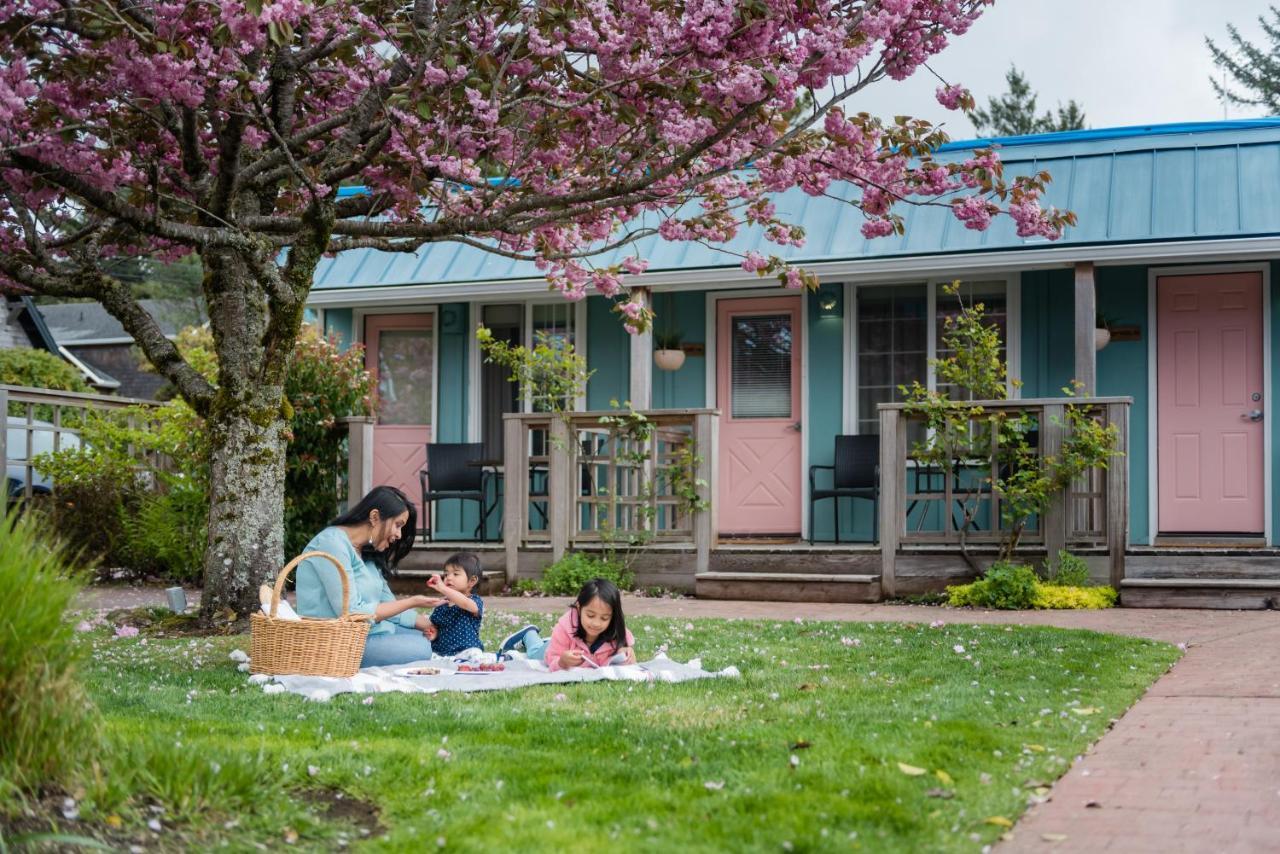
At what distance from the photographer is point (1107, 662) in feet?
21.9

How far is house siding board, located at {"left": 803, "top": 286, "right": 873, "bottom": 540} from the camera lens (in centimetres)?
1245

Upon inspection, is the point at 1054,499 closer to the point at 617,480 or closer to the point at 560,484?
the point at 617,480

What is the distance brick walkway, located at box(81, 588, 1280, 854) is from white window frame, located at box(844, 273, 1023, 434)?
4429 millimetres

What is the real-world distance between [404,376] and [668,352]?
3.07m

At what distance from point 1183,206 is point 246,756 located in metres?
9.53

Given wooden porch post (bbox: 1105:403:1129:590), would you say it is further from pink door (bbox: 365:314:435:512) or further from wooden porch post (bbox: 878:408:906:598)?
pink door (bbox: 365:314:435:512)

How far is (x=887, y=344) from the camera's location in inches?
496

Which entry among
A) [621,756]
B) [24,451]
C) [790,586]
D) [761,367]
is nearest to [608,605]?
[621,756]

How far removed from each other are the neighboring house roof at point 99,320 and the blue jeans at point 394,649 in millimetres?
31294

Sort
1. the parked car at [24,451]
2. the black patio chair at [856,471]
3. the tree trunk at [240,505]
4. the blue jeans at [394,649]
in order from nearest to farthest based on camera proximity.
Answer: the blue jeans at [394,649] < the tree trunk at [240,505] < the black patio chair at [856,471] < the parked car at [24,451]

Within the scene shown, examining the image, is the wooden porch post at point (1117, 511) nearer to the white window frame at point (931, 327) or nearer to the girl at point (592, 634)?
the white window frame at point (931, 327)

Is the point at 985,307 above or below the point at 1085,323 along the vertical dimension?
above

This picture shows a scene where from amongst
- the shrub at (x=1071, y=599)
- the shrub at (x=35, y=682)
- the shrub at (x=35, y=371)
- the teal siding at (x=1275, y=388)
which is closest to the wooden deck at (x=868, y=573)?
the shrub at (x=1071, y=599)

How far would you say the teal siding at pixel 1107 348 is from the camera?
11672 millimetres
